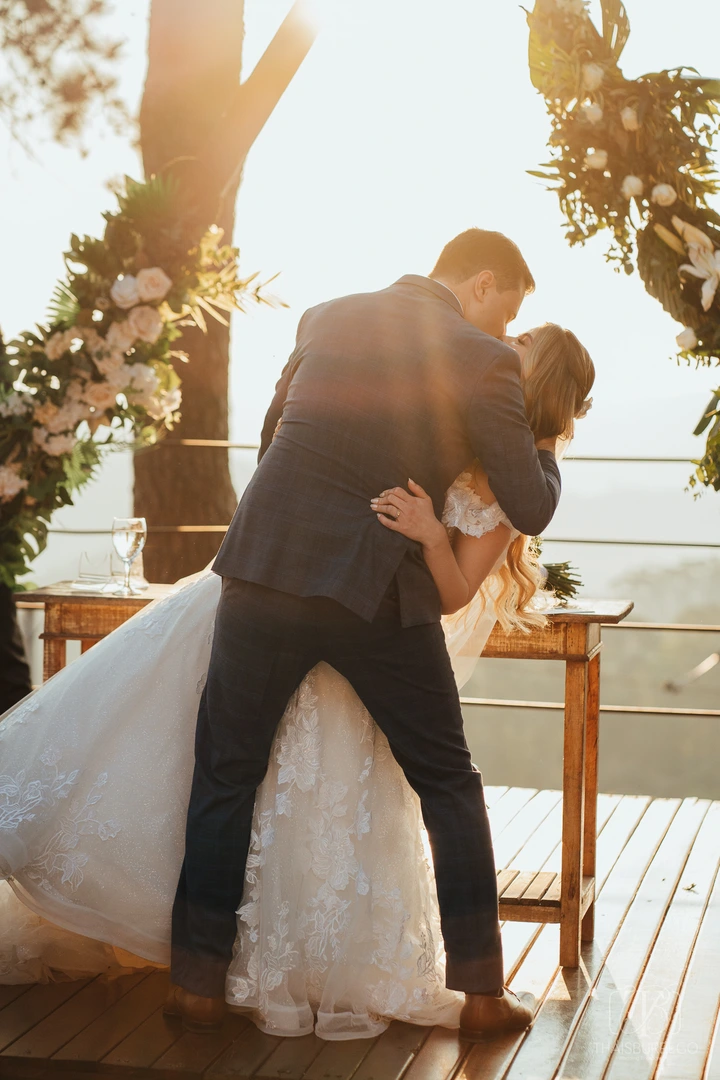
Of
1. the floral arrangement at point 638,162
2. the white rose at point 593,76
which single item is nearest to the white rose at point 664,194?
the floral arrangement at point 638,162

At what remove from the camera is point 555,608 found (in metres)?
2.64

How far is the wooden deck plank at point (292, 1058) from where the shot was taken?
6.70ft

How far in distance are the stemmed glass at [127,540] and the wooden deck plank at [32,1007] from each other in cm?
89

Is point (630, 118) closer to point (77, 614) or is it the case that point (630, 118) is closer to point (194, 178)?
→ point (77, 614)

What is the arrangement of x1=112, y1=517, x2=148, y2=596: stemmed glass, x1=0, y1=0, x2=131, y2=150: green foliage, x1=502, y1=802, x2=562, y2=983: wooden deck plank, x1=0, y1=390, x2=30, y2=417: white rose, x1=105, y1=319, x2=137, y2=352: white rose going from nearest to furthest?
x1=502, y1=802, x2=562, y2=983: wooden deck plank → x1=105, y1=319, x2=137, y2=352: white rose → x1=112, y1=517, x2=148, y2=596: stemmed glass → x1=0, y1=390, x2=30, y2=417: white rose → x1=0, y1=0, x2=131, y2=150: green foliage

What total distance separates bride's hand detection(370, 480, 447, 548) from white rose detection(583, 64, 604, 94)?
33.3 inches

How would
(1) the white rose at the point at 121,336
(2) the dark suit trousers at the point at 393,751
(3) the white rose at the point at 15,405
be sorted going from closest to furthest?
1. (2) the dark suit trousers at the point at 393,751
2. (1) the white rose at the point at 121,336
3. (3) the white rose at the point at 15,405

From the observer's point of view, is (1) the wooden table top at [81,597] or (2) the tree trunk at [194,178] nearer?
(1) the wooden table top at [81,597]

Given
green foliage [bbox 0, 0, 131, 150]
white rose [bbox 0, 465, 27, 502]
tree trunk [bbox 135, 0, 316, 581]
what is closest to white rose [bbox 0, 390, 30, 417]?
white rose [bbox 0, 465, 27, 502]

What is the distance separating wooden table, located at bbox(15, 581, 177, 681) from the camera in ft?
9.11

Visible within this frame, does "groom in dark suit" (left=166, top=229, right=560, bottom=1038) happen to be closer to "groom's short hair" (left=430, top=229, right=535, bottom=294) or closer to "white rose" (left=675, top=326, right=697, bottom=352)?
"groom's short hair" (left=430, top=229, right=535, bottom=294)

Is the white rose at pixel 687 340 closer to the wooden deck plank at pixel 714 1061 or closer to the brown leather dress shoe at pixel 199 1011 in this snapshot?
the wooden deck plank at pixel 714 1061

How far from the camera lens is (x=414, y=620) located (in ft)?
7.00

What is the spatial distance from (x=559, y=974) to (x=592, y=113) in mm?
1714
